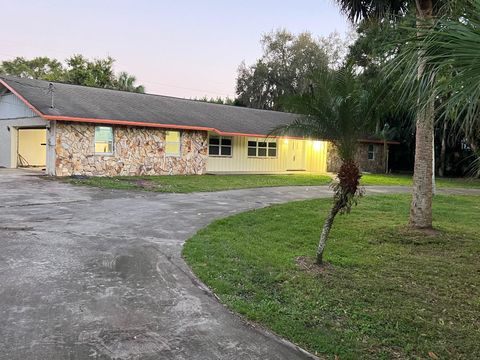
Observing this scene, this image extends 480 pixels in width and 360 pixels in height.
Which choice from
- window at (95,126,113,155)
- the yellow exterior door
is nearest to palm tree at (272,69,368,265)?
window at (95,126,113,155)

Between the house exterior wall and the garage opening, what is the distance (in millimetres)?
486

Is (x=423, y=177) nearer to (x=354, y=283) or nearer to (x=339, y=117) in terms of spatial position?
(x=339, y=117)

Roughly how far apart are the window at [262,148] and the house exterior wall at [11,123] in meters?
11.7

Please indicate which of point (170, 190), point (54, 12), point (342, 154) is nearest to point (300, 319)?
point (342, 154)

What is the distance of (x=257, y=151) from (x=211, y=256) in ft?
64.8

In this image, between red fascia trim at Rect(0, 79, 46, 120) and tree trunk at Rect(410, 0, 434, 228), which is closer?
tree trunk at Rect(410, 0, 434, 228)

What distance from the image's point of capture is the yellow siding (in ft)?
79.0

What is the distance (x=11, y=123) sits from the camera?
798 inches

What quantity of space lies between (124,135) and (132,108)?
273 centimetres

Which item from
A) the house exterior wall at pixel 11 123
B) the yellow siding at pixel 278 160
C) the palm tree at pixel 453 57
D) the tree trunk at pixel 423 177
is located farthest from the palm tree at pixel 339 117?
the yellow siding at pixel 278 160

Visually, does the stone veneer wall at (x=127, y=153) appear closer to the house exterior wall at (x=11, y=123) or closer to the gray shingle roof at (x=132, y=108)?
the gray shingle roof at (x=132, y=108)

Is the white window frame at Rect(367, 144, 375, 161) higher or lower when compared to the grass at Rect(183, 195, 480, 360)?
higher

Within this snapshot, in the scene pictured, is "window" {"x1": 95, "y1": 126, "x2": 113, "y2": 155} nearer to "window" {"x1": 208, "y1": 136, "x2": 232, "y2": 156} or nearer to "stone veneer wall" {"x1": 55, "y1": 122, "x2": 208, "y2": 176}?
"stone veneer wall" {"x1": 55, "y1": 122, "x2": 208, "y2": 176}

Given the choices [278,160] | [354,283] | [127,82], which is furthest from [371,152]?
[354,283]
